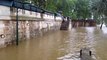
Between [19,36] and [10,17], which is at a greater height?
[10,17]

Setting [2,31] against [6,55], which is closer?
[6,55]

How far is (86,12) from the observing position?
2133 inches

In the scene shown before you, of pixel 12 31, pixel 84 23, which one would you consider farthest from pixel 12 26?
pixel 84 23

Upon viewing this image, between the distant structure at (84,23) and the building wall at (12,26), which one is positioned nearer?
the building wall at (12,26)

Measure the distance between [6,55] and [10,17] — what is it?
3.15m

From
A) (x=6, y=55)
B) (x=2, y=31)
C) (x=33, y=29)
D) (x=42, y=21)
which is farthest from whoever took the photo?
(x=42, y=21)

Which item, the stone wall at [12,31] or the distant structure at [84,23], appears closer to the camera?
the stone wall at [12,31]

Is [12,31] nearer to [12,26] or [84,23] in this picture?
[12,26]

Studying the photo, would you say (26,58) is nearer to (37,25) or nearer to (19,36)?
(19,36)

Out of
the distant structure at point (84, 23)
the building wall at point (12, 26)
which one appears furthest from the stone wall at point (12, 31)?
the distant structure at point (84, 23)

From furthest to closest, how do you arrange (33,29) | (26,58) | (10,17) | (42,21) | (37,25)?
1. (42,21)
2. (37,25)
3. (33,29)
4. (10,17)
5. (26,58)

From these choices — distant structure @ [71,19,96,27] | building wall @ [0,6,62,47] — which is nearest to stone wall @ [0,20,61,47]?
building wall @ [0,6,62,47]

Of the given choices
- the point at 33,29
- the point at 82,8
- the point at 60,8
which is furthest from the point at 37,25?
the point at 82,8

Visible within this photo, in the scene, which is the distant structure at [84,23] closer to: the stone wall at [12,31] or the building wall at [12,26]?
the building wall at [12,26]
